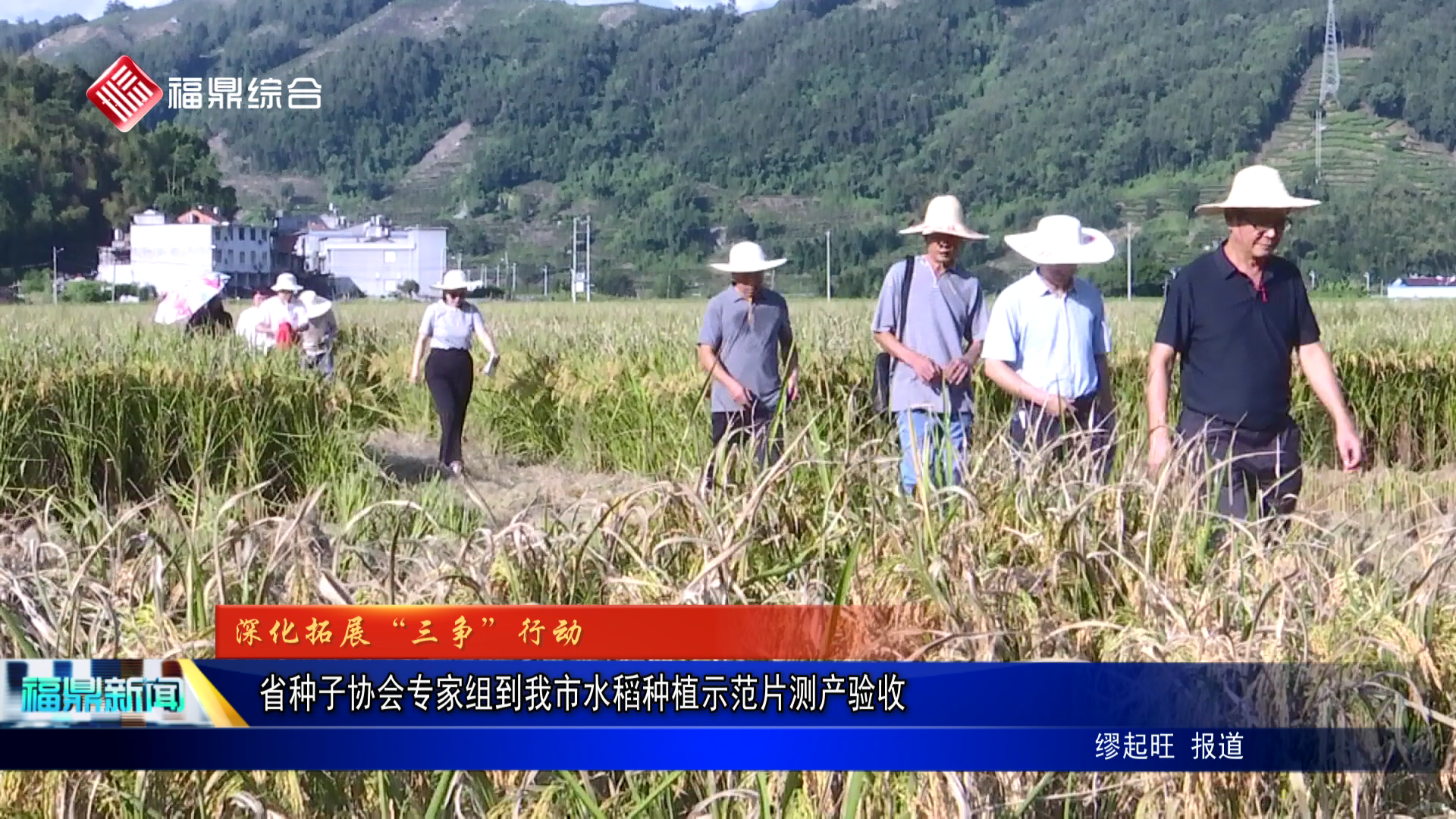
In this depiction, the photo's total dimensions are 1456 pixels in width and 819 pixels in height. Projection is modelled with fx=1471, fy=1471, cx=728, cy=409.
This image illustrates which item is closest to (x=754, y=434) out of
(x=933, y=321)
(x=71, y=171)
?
(x=933, y=321)

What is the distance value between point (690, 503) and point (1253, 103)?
199ft

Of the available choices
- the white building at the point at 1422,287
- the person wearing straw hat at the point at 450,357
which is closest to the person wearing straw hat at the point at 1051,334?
the person wearing straw hat at the point at 450,357

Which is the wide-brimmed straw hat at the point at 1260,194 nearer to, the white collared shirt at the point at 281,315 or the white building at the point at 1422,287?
the white collared shirt at the point at 281,315

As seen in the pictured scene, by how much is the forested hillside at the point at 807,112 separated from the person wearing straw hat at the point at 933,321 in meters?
2.14

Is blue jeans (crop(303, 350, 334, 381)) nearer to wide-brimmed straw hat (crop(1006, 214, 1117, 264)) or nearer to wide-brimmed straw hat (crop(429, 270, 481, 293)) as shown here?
wide-brimmed straw hat (crop(429, 270, 481, 293))

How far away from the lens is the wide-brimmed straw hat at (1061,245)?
469 centimetres

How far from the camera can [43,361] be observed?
7926 millimetres

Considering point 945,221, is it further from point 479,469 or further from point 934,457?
point 479,469

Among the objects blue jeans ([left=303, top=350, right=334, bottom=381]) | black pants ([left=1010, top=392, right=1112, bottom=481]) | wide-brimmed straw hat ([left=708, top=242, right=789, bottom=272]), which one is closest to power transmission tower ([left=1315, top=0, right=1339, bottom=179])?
blue jeans ([left=303, top=350, right=334, bottom=381])

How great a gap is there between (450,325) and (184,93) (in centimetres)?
395

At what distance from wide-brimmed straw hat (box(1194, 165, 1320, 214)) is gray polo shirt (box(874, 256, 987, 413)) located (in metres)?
1.18

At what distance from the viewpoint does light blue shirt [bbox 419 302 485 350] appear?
27.1 feet

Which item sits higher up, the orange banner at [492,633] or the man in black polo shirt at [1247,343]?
the man in black polo shirt at [1247,343]

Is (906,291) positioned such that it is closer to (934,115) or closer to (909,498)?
(909,498)
